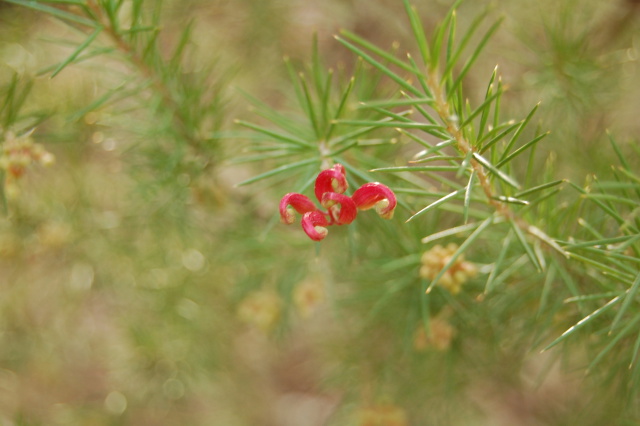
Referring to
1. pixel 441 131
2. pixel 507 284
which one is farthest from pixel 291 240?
pixel 441 131

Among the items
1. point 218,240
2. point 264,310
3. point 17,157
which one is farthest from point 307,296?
point 17,157

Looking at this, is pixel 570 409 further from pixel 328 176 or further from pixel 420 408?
pixel 328 176

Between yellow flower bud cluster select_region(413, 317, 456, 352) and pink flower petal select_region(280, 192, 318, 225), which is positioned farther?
yellow flower bud cluster select_region(413, 317, 456, 352)

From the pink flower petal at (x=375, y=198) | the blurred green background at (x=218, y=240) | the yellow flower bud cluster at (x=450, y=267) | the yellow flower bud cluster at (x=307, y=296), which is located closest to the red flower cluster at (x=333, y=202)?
the pink flower petal at (x=375, y=198)

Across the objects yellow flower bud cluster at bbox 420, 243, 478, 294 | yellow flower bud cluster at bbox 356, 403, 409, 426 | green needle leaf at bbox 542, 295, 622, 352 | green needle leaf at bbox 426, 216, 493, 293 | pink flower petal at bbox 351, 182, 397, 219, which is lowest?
yellow flower bud cluster at bbox 356, 403, 409, 426

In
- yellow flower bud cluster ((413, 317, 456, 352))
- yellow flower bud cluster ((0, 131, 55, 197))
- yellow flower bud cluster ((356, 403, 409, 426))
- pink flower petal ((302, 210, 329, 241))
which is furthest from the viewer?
yellow flower bud cluster ((356, 403, 409, 426))

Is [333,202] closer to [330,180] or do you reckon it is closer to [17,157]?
[330,180]

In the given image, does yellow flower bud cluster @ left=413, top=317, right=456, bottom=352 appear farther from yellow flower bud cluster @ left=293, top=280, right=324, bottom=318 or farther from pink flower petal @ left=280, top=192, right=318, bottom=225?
pink flower petal @ left=280, top=192, right=318, bottom=225

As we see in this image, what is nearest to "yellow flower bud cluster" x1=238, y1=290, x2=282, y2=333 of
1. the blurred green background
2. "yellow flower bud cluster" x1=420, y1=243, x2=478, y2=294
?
the blurred green background
